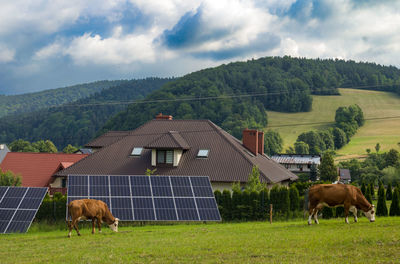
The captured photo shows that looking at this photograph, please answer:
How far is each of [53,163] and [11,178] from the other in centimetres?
873

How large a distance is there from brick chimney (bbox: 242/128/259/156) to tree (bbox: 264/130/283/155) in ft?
314

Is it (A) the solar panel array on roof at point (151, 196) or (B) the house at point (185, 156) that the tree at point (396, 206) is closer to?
(B) the house at point (185, 156)

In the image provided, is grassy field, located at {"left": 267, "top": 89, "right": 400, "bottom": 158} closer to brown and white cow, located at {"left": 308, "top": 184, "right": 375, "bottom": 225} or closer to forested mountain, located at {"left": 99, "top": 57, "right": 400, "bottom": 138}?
forested mountain, located at {"left": 99, "top": 57, "right": 400, "bottom": 138}

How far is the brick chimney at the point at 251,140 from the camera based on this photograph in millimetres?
46531

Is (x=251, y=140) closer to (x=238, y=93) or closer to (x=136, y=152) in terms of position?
(x=136, y=152)

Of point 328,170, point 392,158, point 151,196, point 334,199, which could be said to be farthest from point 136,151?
point 392,158

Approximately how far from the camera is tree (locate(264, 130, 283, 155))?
5600 inches

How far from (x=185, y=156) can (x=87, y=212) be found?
22.4 m

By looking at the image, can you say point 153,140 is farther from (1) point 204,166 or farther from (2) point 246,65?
(2) point 246,65

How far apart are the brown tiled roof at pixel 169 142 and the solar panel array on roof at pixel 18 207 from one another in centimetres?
1635

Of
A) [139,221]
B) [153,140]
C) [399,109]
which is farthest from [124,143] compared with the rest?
[399,109]

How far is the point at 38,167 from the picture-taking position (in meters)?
51.8

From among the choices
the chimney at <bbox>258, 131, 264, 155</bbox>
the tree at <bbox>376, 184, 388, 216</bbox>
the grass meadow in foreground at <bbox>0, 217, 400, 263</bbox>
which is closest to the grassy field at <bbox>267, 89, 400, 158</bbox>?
the chimney at <bbox>258, 131, 264, 155</bbox>

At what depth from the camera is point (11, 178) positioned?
43906mm
